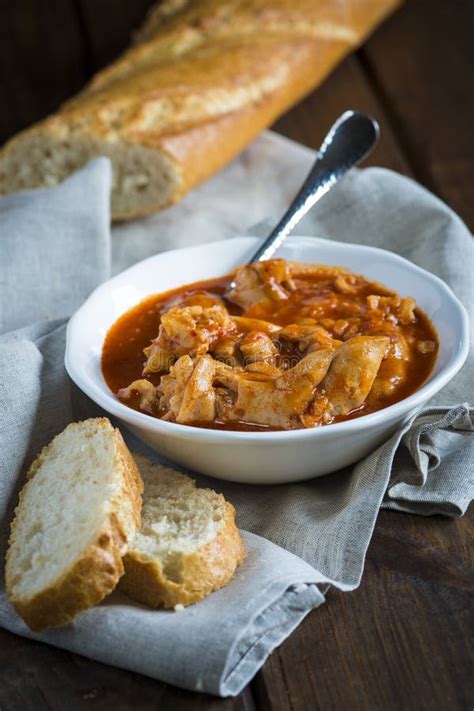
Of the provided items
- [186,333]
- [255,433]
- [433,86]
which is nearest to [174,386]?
[186,333]

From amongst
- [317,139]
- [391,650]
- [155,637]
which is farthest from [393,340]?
[317,139]

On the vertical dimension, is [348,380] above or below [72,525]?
below

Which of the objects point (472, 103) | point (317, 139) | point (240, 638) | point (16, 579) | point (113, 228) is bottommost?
Result: point (472, 103)

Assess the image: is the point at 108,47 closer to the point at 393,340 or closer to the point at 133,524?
the point at 393,340

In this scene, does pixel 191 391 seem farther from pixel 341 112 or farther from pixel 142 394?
pixel 341 112

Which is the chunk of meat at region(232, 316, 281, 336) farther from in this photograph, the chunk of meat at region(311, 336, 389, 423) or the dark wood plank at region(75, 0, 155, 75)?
the dark wood plank at region(75, 0, 155, 75)

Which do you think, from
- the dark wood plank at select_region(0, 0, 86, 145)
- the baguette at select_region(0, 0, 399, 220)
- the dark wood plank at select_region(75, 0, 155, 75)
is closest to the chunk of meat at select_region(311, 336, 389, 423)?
the baguette at select_region(0, 0, 399, 220)
